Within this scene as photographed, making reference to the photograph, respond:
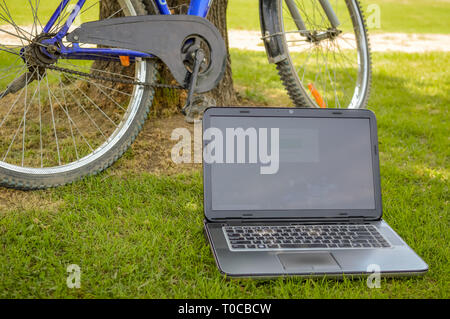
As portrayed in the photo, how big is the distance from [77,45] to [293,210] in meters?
1.28

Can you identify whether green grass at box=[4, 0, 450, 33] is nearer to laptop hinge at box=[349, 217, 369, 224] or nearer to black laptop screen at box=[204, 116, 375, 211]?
black laptop screen at box=[204, 116, 375, 211]

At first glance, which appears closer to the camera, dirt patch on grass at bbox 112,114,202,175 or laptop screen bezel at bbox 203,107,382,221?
laptop screen bezel at bbox 203,107,382,221

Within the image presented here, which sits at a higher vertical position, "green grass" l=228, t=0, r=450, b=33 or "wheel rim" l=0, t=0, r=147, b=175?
"green grass" l=228, t=0, r=450, b=33

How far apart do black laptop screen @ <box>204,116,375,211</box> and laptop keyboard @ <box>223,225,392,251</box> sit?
100 mm

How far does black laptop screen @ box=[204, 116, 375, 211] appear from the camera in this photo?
2.07m

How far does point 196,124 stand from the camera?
3.14 meters

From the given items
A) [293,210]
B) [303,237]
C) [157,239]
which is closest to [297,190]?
[293,210]

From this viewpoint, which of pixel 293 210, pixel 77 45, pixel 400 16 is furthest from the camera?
pixel 400 16

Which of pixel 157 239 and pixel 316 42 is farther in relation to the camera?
pixel 316 42

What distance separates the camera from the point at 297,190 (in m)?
2.11

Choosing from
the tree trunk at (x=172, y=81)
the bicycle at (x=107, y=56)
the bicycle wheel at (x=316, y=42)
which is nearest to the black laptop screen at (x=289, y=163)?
the bicycle at (x=107, y=56)

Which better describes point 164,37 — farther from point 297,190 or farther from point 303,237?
point 303,237

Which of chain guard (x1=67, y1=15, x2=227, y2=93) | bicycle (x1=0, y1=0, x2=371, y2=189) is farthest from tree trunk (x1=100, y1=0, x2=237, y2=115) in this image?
chain guard (x1=67, y1=15, x2=227, y2=93)
